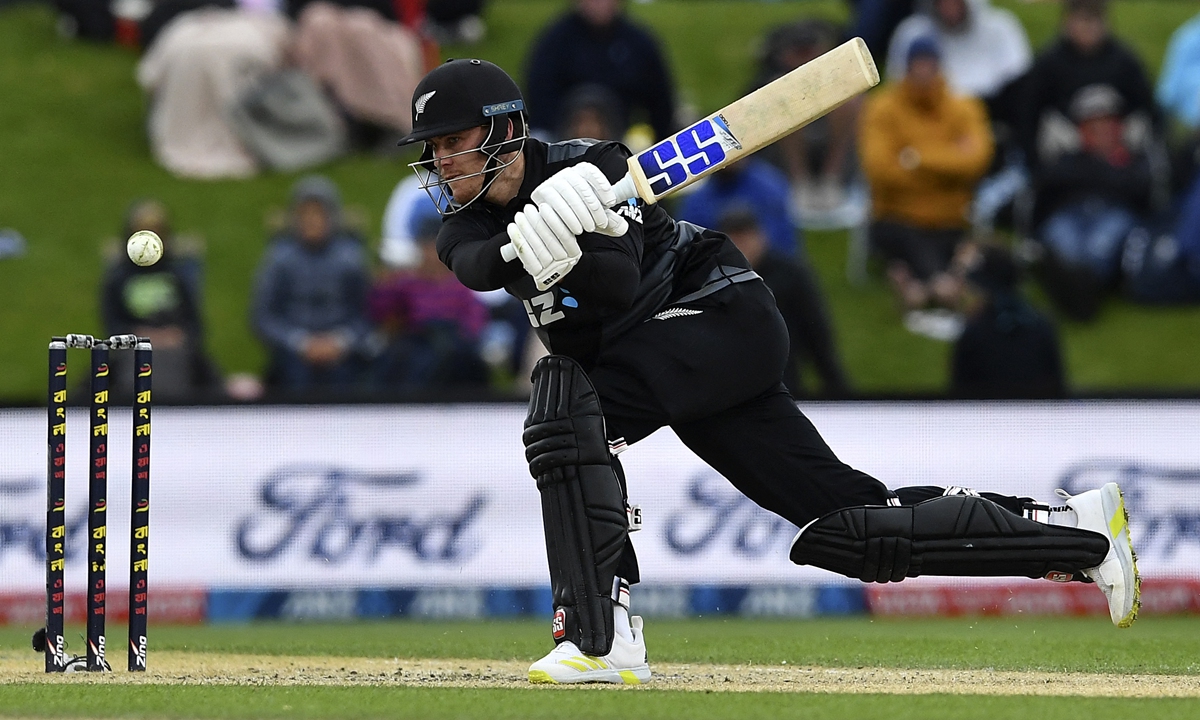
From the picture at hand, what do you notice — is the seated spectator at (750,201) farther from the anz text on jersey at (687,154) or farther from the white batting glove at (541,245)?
the white batting glove at (541,245)

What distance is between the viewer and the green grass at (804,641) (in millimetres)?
5758

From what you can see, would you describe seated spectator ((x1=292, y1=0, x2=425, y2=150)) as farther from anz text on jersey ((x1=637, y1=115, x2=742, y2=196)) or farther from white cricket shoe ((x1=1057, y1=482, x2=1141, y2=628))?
white cricket shoe ((x1=1057, y1=482, x2=1141, y2=628))

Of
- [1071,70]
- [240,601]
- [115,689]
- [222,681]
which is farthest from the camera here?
[1071,70]

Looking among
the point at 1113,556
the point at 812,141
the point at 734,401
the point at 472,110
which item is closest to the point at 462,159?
the point at 472,110

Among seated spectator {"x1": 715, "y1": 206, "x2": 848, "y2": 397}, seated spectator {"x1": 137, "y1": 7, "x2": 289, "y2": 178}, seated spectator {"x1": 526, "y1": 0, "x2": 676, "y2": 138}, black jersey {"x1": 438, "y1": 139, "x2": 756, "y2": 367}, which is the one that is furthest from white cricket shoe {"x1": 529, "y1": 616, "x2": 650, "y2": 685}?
seated spectator {"x1": 137, "y1": 7, "x2": 289, "y2": 178}

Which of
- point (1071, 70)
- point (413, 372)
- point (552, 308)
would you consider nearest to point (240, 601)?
point (413, 372)

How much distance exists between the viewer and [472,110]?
4.78 meters

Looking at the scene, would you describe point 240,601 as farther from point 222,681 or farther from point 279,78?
point 279,78

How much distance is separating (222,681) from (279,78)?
7658 millimetres

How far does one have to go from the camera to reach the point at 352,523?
8414 mm

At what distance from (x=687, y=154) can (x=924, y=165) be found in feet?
21.2

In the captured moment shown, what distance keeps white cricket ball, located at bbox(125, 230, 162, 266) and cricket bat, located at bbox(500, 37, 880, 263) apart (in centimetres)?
134

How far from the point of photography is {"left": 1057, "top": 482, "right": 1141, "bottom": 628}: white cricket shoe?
5105 millimetres

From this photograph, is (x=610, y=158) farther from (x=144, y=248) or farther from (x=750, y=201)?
(x=750, y=201)
